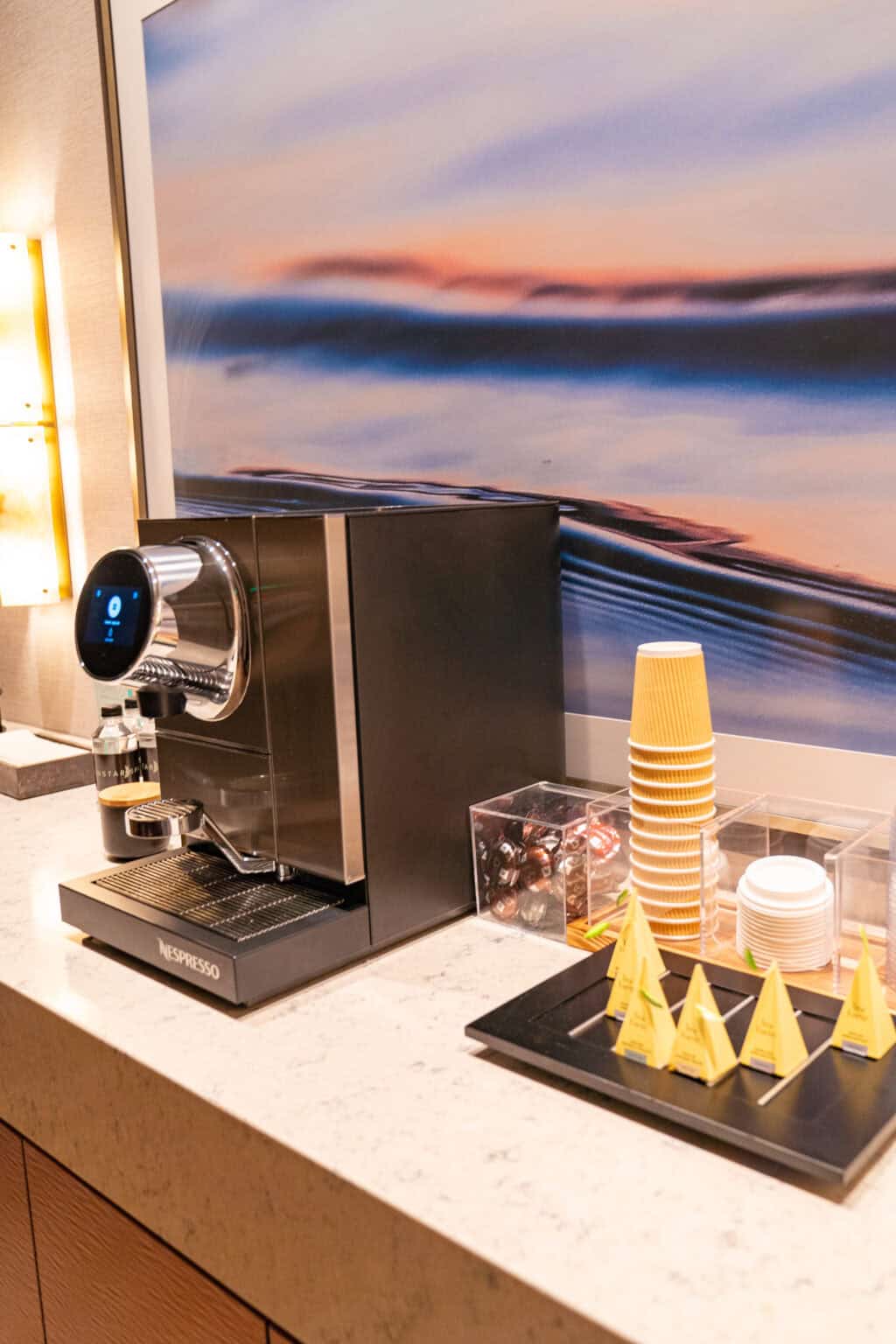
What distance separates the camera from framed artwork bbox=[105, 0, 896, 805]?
3.34ft

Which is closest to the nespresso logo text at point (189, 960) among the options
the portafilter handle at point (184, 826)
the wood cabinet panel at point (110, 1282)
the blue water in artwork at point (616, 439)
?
the portafilter handle at point (184, 826)

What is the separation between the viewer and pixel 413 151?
1345mm

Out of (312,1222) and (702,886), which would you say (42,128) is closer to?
(702,886)

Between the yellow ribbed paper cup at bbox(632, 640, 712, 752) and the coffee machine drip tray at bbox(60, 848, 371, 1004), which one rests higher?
the yellow ribbed paper cup at bbox(632, 640, 712, 752)

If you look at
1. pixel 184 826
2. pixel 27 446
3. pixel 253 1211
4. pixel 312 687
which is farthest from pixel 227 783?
pixel 27 446

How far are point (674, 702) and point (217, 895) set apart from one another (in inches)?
17.8

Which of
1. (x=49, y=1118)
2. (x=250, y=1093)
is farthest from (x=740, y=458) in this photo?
(x=49, y=1118)

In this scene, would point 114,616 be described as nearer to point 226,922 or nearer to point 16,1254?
point 226,922

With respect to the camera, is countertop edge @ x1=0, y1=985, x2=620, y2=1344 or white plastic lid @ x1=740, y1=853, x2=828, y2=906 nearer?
countertop edge @ x1=0, y1=985, x2=620, y2=1344

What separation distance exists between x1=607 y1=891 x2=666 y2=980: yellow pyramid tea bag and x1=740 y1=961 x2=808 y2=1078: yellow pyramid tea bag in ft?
0.29

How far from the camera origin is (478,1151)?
2.39ft

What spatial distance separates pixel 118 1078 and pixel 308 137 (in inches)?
45.7

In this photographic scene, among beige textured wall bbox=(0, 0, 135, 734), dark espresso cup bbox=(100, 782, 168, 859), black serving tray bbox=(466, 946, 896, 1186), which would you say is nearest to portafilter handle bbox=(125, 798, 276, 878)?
dark espresso cup bbox=(100, 782, 168, 859)

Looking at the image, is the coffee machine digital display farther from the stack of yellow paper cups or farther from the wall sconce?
the wall sconce
